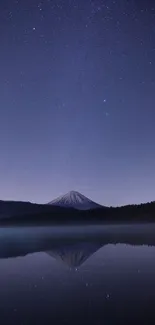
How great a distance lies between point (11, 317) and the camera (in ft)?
42.5

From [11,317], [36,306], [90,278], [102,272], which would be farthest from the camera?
[102,272]

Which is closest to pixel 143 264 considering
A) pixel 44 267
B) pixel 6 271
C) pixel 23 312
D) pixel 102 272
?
pixel 102 272

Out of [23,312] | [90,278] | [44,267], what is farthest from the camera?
[44,267]

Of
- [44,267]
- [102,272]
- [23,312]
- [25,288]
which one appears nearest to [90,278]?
[102,272]

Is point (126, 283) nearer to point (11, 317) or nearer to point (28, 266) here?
point (11, 317)

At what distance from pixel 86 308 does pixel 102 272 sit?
32.0 ft

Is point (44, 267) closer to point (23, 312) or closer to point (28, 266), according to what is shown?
point (28, 266)

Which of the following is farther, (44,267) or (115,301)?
(44,267)

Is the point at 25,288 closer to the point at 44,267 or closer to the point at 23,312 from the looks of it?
the point at 23,312

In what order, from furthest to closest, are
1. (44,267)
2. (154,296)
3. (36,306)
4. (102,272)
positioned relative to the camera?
(44,267)
(102,272)
(154,296)
(36,306)

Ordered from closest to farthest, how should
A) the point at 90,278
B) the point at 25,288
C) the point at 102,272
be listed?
the point at 25,288 < the point at 90,278 < the point at 102,272

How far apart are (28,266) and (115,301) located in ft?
43.7

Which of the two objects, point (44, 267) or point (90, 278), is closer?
point (90, 278)

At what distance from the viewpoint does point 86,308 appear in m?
14.3
